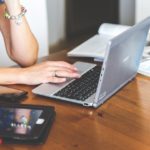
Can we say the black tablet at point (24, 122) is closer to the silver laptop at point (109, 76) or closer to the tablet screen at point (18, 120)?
the tablet screen at point (18, 120)

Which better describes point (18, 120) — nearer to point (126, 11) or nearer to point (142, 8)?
point (142, 8)

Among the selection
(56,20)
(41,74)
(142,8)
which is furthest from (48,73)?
(56,20)

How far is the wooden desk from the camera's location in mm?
811

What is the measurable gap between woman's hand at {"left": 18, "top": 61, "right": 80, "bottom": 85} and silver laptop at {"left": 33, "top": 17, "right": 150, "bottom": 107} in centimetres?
3

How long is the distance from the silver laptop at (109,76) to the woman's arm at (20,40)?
33cm

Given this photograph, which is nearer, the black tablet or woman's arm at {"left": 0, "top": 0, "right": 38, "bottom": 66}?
the black tablet

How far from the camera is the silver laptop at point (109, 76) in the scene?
908 millimetres

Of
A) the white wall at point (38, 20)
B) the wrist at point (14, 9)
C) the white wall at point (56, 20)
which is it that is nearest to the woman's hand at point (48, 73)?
the wrist at point (14, 9)

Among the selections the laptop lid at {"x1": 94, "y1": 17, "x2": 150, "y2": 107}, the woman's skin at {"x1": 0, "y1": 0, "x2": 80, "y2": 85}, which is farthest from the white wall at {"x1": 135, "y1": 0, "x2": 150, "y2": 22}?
the laptop lid at {"x1": 94, "y1": 17, "x2": 150, "y2": 107}

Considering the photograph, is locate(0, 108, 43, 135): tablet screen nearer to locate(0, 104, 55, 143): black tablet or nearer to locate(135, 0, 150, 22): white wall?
locate(0, 104, 55, 143): black tablet

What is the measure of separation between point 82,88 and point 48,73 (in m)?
0.16

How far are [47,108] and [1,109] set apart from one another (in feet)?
0.39

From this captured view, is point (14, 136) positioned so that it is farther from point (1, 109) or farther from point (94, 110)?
point (94, 110)

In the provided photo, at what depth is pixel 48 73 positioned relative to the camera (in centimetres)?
116
